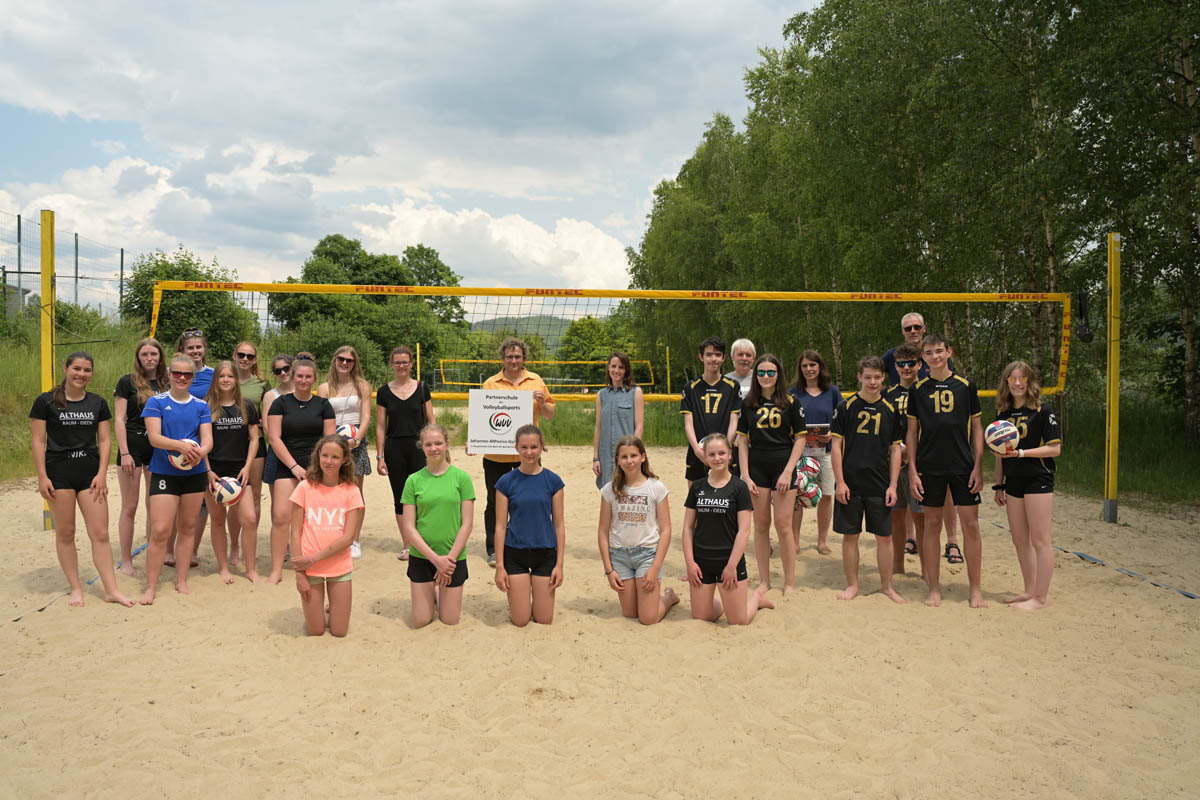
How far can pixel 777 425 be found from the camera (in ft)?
15.1

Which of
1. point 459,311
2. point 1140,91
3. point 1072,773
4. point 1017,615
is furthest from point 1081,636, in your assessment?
point 459,311

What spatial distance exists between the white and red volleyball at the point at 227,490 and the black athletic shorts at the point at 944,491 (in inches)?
164

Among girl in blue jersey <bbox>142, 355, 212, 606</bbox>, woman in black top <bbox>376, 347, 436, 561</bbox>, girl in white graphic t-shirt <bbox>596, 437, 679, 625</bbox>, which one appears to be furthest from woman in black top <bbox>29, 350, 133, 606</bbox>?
girl in white graphic t-shirt <bbox>596, 437, 679, 625</bbox>

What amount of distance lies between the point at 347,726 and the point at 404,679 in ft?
1.48

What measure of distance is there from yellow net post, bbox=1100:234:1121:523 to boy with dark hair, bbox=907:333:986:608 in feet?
10.4

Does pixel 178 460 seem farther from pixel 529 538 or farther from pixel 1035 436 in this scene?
pixel 1035 436

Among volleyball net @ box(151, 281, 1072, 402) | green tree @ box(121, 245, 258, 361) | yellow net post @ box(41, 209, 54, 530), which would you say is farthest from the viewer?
green tree @ box(121, 245, 258, 361)

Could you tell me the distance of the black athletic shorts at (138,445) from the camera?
16.1 ft

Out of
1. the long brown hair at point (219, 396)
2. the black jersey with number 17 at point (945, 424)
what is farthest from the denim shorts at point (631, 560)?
the long brown hair at point (219, 396)

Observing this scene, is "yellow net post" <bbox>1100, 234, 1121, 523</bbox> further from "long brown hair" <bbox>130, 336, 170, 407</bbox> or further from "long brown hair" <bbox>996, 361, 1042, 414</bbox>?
"long brown hair" <bbox>130, 336, 170, 407</bbox>

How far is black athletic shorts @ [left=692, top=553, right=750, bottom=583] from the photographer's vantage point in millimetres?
4074

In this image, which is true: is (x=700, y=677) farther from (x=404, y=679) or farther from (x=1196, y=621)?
(x=1196, y=621)

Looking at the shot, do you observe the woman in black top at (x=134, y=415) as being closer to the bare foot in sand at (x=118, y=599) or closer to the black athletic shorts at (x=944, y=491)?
the bare foot in sand at (x=118, y=599)

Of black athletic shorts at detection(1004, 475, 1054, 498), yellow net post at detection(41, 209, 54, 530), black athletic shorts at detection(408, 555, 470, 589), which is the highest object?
yellow net post at detection(41, 209, 54, 530)
